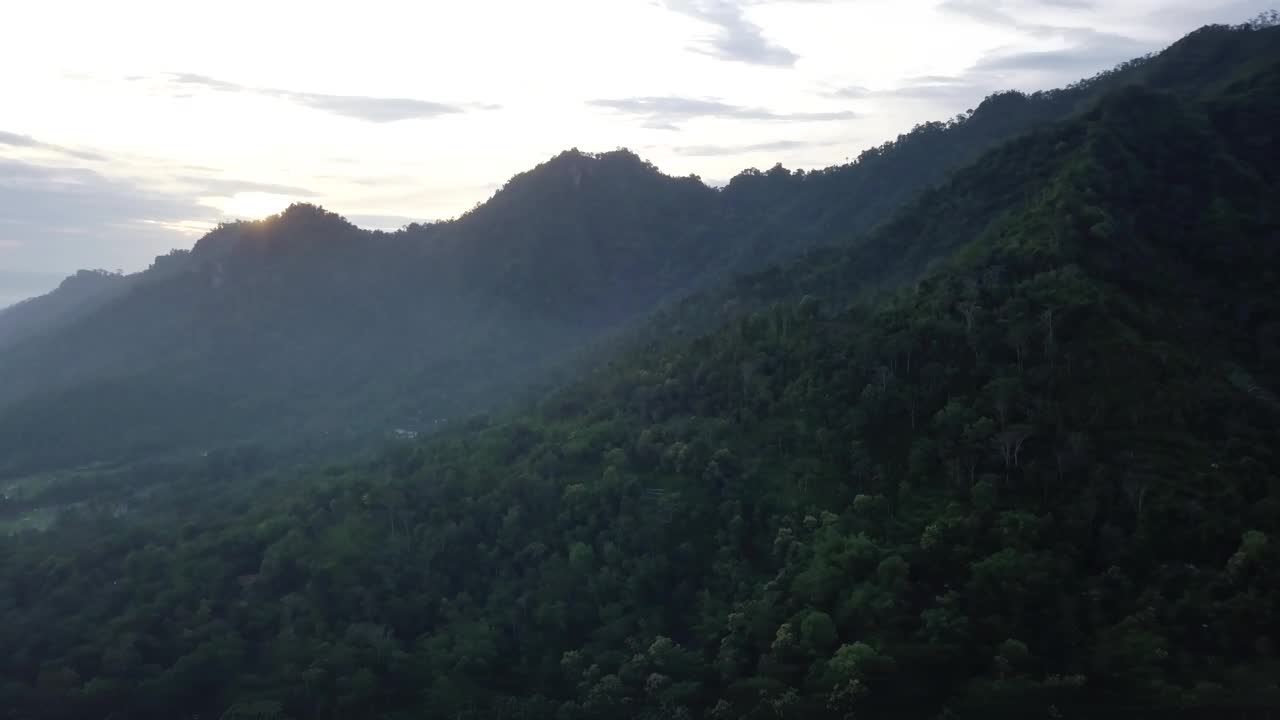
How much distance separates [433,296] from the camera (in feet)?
408

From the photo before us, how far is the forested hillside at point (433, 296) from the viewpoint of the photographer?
270ft

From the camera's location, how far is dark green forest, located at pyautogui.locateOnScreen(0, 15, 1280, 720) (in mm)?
27500

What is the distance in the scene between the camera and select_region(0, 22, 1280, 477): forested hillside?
82312mm

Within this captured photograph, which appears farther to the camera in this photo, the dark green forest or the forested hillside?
the forested hillside

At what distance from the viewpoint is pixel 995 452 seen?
33375 millimetres

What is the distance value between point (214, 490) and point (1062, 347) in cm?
5775

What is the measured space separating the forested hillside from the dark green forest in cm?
1628

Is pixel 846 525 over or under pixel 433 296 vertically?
under

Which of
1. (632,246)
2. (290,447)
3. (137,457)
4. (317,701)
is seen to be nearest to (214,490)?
(290,447)

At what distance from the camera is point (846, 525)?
33.7 meters

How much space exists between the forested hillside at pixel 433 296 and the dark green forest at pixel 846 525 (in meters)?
16.3

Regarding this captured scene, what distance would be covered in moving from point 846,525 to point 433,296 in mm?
99428

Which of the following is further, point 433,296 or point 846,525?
point 433,296

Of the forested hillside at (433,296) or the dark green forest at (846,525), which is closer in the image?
the dark green forest at (846,525)
